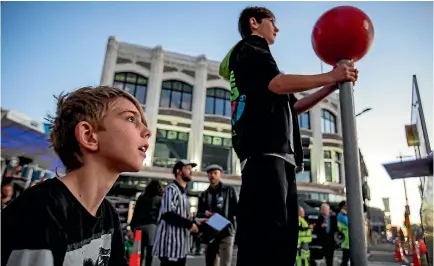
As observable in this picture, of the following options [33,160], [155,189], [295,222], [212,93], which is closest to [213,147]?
[212,93]

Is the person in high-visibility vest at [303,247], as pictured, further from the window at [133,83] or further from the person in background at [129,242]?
the window at [133,83]

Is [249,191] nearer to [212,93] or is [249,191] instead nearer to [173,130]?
[173,130]

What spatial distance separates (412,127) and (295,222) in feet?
11.4

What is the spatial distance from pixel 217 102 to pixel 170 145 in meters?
5.22

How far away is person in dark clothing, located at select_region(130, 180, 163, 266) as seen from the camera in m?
5.34

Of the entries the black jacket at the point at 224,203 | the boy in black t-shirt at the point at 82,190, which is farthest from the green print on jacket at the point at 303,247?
the boy in black t-shirt at the point at 82,190

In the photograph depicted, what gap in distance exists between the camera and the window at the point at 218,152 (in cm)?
2150

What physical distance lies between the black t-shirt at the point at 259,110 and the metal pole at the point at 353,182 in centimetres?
41

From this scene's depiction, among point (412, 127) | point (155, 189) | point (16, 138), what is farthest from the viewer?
point (16, 138)

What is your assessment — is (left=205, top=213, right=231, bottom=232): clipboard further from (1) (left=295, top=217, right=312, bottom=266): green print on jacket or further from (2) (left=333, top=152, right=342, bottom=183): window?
(2) (left=333, top=152, right=342, bottom=183): window

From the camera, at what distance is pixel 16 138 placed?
7969mm

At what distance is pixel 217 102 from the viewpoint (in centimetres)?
2291

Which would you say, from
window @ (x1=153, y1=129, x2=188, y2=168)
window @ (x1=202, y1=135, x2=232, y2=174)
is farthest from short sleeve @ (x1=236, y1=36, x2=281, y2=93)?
window @ (x1=202, y1=135, x2=232, y2=174)

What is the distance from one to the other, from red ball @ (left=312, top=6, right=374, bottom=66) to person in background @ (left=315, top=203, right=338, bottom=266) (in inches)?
289
